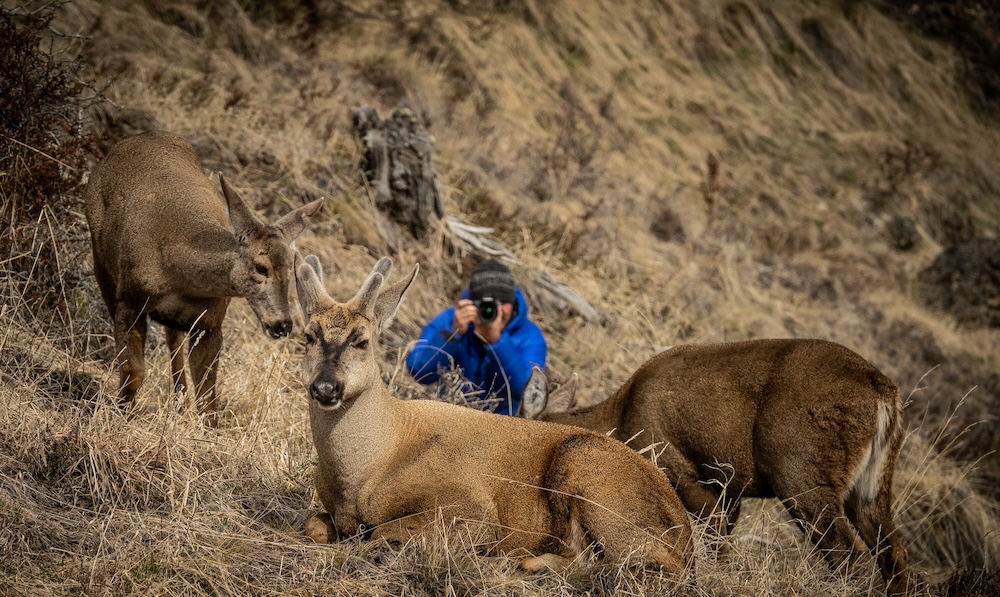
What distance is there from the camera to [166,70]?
35.2 ft

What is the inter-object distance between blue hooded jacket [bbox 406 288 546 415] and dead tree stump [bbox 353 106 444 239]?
254 cm

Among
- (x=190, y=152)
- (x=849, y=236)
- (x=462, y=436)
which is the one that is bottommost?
(x=849, y=236)

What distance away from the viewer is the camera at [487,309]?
7.77 meters

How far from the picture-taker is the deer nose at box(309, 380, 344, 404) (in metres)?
4.35

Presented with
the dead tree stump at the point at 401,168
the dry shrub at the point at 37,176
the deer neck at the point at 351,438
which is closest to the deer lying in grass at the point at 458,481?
the deer neck at the point at 351,438

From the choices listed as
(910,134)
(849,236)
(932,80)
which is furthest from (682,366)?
(932,80)

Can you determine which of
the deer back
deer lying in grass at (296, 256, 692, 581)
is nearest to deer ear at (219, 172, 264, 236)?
the deer back

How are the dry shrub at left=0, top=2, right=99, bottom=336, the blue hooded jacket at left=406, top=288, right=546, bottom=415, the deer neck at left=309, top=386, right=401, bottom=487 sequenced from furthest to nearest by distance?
the blue hooded jacket at left=406, top=288, right=546, bottom=415, the dry shrub at left=0, top=2, right=99, bottom=336, the deer neck at left=309, top=386, right=401, bottom=487

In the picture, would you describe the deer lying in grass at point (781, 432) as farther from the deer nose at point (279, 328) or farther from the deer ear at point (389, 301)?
the deer nose at point (279, 328)

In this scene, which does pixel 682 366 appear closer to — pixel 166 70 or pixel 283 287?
pixel 283 287

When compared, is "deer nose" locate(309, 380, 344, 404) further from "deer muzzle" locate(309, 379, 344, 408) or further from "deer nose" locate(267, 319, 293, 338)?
"deer nose" locate(267, 319, 293, 338)

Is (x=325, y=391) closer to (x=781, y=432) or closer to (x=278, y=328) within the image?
(x=278, y=328)

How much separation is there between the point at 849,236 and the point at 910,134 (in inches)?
259

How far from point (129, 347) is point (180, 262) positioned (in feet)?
1.89
